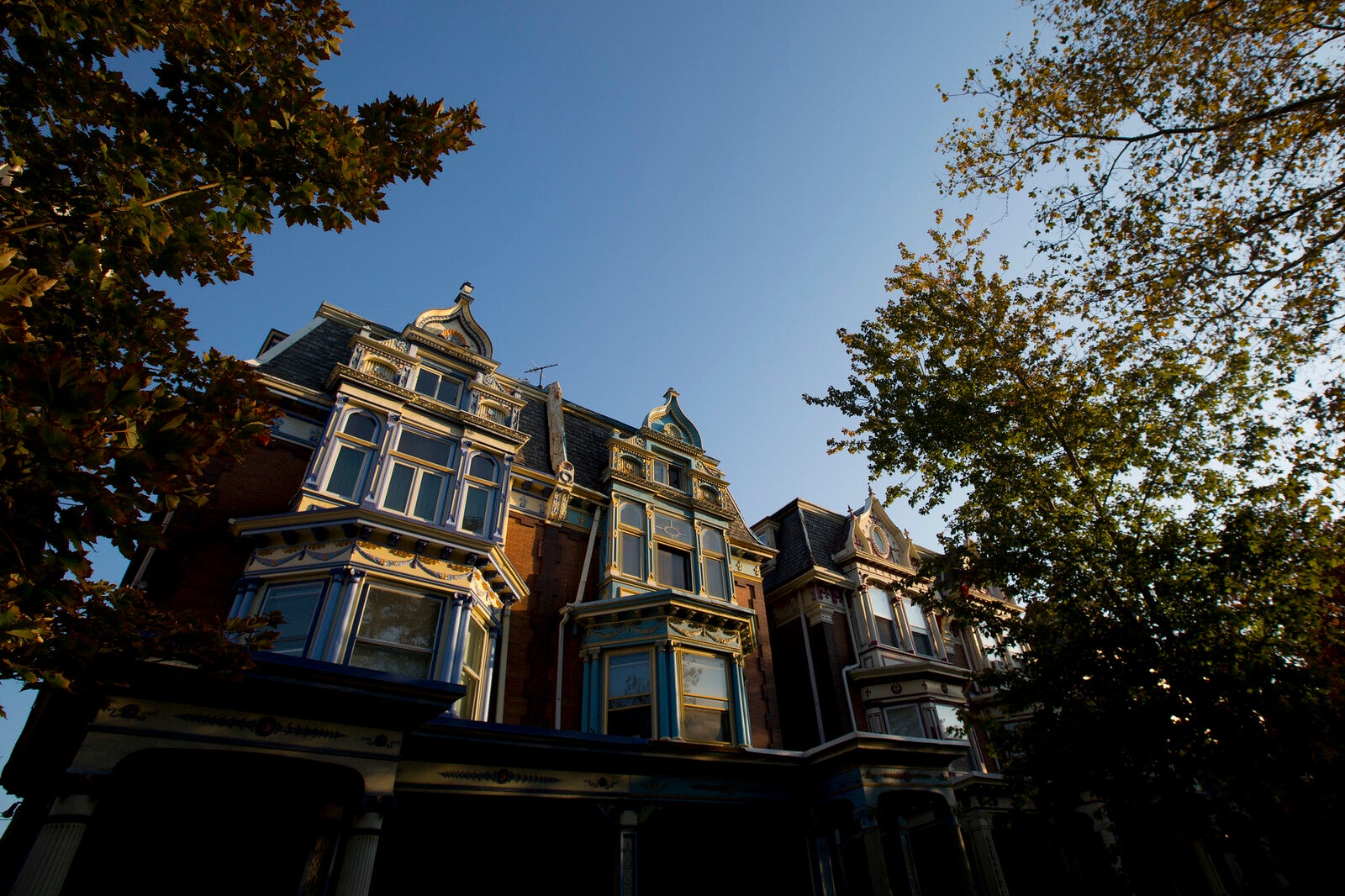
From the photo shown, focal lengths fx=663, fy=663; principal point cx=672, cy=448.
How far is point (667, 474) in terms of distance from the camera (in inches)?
822

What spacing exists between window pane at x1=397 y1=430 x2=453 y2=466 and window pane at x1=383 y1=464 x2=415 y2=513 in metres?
0.45

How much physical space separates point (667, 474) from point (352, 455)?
932 centimetres

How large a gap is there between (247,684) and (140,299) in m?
5.22

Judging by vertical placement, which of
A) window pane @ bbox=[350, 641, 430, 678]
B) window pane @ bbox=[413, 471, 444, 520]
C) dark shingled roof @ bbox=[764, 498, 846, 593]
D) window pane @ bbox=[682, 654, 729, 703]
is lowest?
window pane @ bbox=[350, 641, 430, 678]

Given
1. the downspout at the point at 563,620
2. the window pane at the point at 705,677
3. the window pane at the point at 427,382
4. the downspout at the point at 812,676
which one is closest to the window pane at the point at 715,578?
the window pane at the point at 705,677

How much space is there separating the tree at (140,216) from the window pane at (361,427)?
908cm

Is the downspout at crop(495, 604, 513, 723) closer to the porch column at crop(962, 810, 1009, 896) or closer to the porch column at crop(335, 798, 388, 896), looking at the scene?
the porch column at crop(335, 798, 388, 896)

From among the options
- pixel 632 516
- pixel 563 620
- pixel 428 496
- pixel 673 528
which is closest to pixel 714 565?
pixel 673 528

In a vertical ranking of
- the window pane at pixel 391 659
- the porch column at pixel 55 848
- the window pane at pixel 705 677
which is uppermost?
the window pane at pixel 705 677

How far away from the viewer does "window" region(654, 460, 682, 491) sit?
20.5 m

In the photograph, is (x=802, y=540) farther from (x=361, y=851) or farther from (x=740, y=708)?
(x=361, y=851)

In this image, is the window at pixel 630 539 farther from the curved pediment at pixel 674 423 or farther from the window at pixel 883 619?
the window at pixel 883 619

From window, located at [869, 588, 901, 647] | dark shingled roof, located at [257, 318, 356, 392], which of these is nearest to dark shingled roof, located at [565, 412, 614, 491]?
dark shingled roof, located at [257, 318, 356, 392]

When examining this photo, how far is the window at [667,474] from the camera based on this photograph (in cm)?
2048
